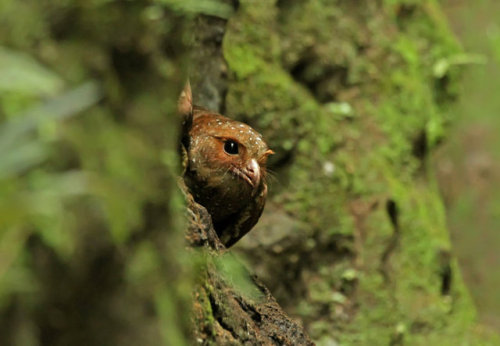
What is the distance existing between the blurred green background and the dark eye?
17.7 feet

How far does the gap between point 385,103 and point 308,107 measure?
925mm

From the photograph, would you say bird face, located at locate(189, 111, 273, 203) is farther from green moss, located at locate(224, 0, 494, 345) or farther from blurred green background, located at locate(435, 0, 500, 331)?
blurred green background, located at locate(435, 0, 500, 331)

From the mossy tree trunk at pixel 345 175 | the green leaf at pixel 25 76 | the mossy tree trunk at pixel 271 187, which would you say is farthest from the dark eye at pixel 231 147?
the green leaf at pixel 25 76

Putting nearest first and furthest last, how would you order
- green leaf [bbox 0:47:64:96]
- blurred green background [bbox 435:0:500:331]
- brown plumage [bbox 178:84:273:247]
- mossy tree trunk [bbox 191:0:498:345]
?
green leaf [bbox 0:47:64:96], brown plumage [bbox 178:84:273:247], mossy tree trunk [bbox 191:0:498:345], blurred green background [bbox 435:0:500:331]

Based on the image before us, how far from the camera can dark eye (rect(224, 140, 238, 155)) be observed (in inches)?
149

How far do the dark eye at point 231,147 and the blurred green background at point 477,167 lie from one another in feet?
17.7

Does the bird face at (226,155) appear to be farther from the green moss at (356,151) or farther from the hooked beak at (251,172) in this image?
the green moss at (356,151)

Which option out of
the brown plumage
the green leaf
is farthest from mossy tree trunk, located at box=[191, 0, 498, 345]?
the green leaf

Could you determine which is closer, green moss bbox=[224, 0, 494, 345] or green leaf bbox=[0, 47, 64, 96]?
green leaf bbox=[0, 47, 64, 96]

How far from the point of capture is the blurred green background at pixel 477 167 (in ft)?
28.5

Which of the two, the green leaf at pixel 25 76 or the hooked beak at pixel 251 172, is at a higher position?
the green leaf at pixel 25 76

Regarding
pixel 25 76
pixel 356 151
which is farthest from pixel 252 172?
pixel 356 151

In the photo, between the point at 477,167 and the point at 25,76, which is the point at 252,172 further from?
the point at 477,167

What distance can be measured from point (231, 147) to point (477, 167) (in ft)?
18.3
